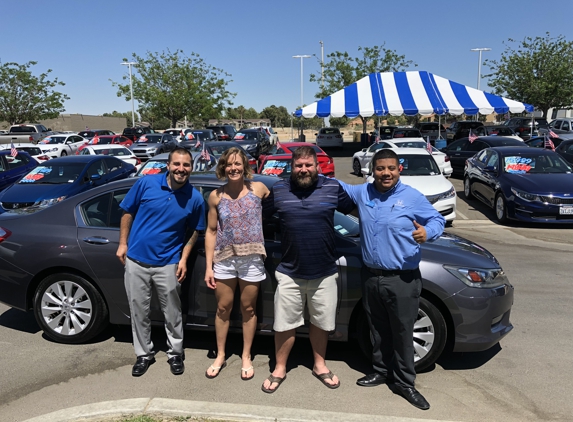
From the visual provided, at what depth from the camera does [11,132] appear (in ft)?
103

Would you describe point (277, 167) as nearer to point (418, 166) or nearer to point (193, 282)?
point (418, 166)

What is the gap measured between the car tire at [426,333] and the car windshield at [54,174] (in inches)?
353

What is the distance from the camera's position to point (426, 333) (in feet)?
12.4

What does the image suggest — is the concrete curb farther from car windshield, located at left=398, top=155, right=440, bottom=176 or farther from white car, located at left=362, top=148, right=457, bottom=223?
car windshield, located at left=398, top=155, right=440, bottom=176

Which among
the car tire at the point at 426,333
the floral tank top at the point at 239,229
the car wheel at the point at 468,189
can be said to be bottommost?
the car tire at the point at 426,333

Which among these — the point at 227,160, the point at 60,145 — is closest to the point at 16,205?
the point at 227,160

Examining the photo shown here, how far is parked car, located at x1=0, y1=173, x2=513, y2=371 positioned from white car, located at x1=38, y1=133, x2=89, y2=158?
2097cm

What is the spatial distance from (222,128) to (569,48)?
2519 centimetres

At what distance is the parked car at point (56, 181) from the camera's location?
9852mm

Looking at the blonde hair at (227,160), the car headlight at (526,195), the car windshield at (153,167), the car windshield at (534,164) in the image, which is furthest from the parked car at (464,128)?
the blonde hair at (227,160)

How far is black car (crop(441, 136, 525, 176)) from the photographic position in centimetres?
1550

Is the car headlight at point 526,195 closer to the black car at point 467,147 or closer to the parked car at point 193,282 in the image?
the black car at point 467,147

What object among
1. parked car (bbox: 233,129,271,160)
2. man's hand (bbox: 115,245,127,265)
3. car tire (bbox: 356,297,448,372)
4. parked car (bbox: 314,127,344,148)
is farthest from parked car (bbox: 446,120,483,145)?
man's hand (bbox: 115,245,127,265)

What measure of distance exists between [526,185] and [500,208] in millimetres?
777
